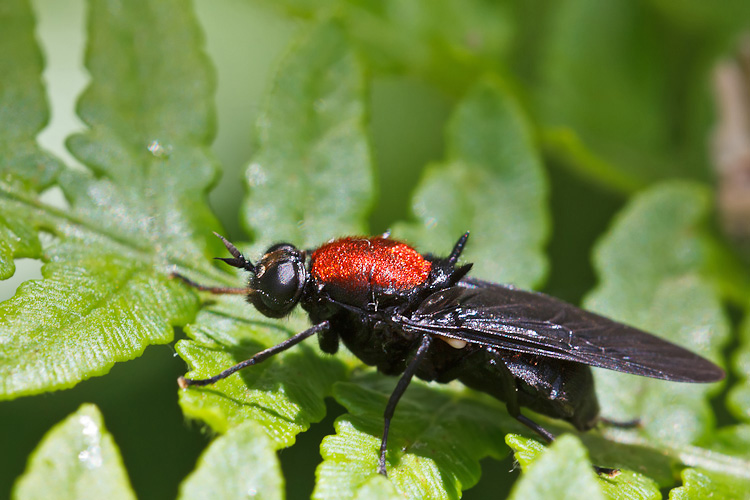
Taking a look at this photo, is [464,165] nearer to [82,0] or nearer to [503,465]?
[503,465]

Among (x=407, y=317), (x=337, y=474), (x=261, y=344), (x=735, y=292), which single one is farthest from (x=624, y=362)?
(x=735, y=292)

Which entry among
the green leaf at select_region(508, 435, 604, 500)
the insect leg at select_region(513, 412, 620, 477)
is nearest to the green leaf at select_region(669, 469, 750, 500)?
the insect leg at select_region(513, 412, 620, 477)

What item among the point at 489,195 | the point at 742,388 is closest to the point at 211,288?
the point at 489,195

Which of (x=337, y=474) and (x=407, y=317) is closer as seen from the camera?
(x=337, y=474)

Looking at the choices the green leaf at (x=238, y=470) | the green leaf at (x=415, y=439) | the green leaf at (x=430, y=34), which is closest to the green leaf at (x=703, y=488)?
the green leaf at (x=415, y=439)

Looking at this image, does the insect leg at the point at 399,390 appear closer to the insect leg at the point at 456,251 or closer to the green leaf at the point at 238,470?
Answer: the insect leg at the point at 456,251

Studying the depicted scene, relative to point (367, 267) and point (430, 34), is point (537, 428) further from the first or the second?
point (430, 34)

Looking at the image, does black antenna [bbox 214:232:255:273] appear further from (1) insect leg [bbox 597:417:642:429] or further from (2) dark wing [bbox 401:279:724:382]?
(1) insect leg [bbox 597:417:642:429]
